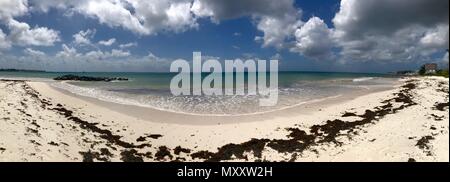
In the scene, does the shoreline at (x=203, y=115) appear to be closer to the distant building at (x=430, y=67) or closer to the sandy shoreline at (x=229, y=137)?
the sandy shoreline at (x=229, y=137)

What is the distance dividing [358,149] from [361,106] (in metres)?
12.1

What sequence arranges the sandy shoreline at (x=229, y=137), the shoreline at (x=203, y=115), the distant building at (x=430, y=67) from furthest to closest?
the distant building at (x=430, y=67) → the shoreline at (x=203, y=115) → the sandy shoreline at (x=229, y=137)

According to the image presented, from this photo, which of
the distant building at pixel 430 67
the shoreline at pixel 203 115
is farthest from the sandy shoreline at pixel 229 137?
the distant building at pixel 430 67

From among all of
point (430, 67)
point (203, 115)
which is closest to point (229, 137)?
point (203, 115)

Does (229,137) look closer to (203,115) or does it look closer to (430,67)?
(203,115)

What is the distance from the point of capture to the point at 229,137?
14.5 m

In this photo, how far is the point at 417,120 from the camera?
15.4 metres

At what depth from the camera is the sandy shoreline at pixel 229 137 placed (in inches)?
432

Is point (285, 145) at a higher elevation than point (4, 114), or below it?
below

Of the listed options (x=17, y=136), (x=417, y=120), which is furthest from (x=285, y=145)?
(x=17, y=136)

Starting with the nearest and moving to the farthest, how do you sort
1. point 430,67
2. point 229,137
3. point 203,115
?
1. point 229,137
2. point 203,115
3. point 430,67

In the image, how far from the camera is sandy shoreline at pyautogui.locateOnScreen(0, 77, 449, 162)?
1096cm

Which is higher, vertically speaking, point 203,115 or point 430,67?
point 430,67
